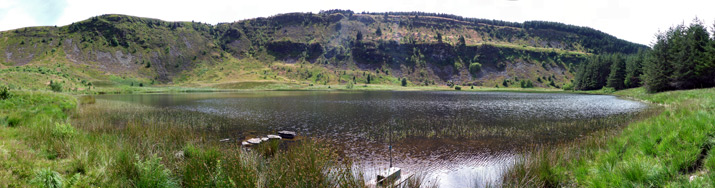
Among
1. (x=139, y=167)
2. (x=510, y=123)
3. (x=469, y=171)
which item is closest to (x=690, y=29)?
(x=510, y=123)

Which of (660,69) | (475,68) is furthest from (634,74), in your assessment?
(475,68)

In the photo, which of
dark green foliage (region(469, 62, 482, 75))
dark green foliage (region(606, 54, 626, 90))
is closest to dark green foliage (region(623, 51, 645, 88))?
dark green foliage (region(606, 54, 626, 90))

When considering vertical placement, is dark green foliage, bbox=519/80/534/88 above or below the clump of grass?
above

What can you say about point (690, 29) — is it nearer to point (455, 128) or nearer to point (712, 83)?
point (712, 83)

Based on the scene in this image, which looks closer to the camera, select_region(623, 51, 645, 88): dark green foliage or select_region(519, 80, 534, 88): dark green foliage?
select_region(623, 51, 645, 88): dark green foliage

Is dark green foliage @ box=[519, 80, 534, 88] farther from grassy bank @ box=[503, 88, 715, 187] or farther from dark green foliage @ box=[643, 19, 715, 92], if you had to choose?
grassy bank @ box=[503, 88, 715, 187]

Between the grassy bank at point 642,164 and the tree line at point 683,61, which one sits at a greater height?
the tree line at point 683,61

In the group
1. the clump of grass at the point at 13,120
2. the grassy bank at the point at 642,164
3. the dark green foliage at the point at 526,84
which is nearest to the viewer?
the grassy bank at the point at 642,164

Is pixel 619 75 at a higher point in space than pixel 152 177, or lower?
higher

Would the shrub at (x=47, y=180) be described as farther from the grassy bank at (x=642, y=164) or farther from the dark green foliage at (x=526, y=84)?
the dark green foliage at (x=526, y=84)

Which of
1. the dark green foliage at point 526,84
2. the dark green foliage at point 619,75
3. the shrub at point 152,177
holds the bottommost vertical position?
the shrub at point 152,177

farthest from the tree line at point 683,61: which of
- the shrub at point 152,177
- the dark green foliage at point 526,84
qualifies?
the dark green foliage at point 526,84

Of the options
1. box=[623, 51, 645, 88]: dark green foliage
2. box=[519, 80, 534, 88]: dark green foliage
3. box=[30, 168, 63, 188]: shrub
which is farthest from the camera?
box=[519, 80, 534, 88]: dark green foliage

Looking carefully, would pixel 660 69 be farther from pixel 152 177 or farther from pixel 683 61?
pixel 152 177
